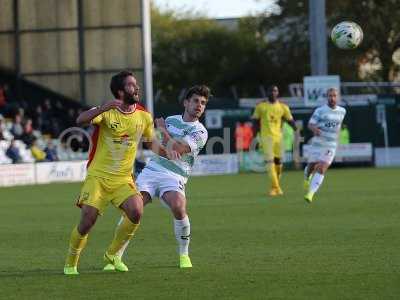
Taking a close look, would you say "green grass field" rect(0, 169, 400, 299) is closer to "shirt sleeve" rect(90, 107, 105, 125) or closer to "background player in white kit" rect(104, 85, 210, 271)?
"background player in white kit" rect(104, 85, 210, 271)

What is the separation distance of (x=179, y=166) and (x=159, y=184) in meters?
0.30

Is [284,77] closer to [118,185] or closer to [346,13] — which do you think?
[346,13]

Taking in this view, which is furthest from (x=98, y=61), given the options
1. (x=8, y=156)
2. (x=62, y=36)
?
(x=8, y=156)

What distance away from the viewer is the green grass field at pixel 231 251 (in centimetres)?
1058

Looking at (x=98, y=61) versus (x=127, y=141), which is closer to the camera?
(x=127, y=141)

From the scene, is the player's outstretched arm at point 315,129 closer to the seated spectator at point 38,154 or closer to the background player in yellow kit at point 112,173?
the background player in yellow kit at point 112,173

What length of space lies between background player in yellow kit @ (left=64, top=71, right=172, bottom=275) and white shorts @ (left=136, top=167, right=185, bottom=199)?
643 millimetres

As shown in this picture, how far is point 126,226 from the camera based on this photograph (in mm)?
12078

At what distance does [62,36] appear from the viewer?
4353 cm

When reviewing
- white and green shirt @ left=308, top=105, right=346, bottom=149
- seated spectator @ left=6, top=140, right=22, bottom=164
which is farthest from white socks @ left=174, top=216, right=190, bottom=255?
seated spectator @ left=6, top=140, right=22, bottom=164

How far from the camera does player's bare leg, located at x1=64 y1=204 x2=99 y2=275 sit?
460 inches

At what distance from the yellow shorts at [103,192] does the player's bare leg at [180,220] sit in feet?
2.31

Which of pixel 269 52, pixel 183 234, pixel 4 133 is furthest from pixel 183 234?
pixel 269 52

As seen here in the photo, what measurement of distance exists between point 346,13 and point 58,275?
55856 mm
